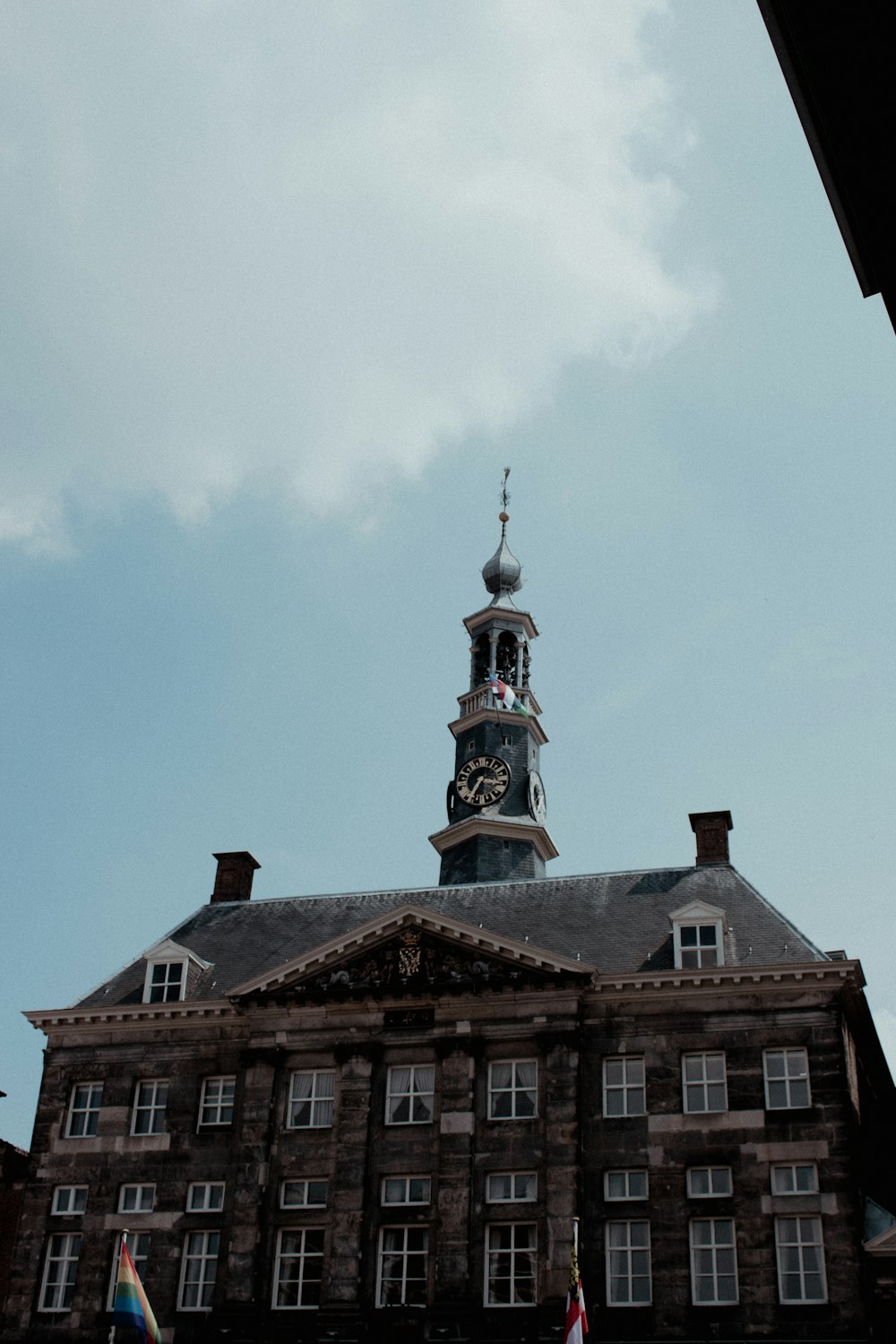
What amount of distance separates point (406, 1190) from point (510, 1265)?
2.95 meters

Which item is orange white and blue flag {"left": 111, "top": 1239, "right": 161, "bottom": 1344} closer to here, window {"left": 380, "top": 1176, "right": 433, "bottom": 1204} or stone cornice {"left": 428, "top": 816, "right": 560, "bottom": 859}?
window {"left": 380, "top": 1176, "right": 433, "bottom": 1204}

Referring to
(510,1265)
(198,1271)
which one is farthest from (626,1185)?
(198,1271)

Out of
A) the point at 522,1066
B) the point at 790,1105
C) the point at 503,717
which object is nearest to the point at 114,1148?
the point at 522,1066

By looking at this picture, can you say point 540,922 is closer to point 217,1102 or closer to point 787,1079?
point 787,1079

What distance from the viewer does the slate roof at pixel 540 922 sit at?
36062 millimetres

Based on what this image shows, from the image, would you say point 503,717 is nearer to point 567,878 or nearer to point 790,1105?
point 567,878

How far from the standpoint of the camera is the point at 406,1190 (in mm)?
34250

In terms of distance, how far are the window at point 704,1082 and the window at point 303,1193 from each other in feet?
28.5

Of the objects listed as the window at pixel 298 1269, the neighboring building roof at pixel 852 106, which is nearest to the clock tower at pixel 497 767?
the window at pixel 298 1269

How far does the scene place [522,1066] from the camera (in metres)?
35.0

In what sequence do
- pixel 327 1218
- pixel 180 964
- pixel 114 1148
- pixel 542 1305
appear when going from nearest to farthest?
1. pixel 542 1305
2. pixel 327 1218
3. pixel 114 1148
4. pixel 180 964

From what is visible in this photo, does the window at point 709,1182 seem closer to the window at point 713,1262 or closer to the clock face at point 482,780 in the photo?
the window at point 713,1262

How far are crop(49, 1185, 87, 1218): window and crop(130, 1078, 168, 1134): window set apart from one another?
73.3 inches

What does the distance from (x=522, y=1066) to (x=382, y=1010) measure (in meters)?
3.72
